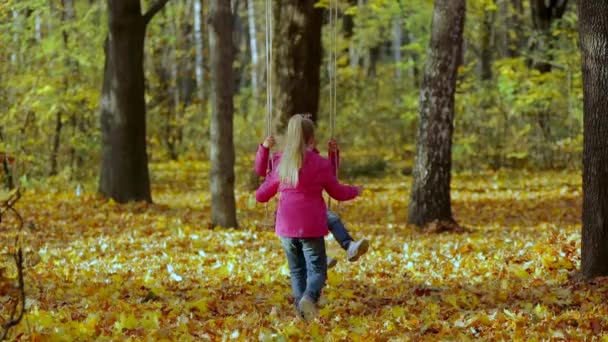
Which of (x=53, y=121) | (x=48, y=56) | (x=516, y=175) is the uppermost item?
(x=48, y=56)

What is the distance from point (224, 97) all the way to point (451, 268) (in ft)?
15.4

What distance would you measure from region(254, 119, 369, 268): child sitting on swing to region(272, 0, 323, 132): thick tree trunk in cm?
1166

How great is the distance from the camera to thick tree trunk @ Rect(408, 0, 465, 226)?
540 inches

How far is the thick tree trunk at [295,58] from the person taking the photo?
2000 cm

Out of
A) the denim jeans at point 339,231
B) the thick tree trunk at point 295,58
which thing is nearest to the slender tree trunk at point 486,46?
the thick tree trunk at point 295,58

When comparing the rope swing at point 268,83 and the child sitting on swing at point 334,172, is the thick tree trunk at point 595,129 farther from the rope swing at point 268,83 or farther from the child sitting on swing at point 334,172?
the rope swing at point 268,83

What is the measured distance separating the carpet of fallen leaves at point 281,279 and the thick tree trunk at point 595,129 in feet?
1.25

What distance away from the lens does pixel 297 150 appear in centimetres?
729

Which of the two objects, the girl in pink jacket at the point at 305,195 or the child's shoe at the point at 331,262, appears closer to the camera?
the girl in pink jacket at the point at 305,195

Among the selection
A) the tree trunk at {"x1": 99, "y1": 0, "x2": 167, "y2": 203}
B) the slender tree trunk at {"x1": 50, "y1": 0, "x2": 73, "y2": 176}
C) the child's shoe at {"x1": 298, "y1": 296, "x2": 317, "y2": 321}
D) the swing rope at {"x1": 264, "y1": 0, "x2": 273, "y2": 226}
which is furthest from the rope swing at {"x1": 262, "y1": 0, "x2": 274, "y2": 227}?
the slender tree trunk at {"x1": 50, "y1": 0, "x2": 73, "y2": 176}

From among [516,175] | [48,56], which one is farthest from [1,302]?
[516,175]

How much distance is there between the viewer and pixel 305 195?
7375 millimetres

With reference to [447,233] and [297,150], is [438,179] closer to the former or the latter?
[447,233]

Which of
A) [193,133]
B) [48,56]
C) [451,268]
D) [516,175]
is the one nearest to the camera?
[451,268]
